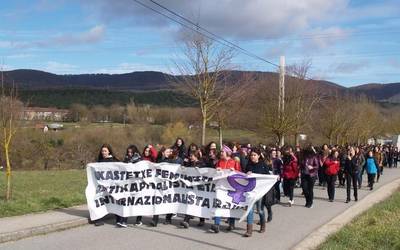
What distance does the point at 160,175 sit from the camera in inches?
484

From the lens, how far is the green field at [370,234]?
9.53 meters

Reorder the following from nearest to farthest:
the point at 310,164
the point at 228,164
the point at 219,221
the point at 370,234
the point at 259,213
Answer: the point at 370,234, the point at 259,213, the point at 219,221, the point at 228,164, the point at 310,164

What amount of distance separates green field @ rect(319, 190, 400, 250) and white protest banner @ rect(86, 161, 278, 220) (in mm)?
2343

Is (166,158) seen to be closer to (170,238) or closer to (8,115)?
(170,238)

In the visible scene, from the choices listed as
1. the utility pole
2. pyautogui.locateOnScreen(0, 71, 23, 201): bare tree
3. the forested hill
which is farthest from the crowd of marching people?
the utility pole

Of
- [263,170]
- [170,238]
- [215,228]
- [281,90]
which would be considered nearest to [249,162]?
[263,170]

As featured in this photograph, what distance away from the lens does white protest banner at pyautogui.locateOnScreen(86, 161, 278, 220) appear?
1167cm

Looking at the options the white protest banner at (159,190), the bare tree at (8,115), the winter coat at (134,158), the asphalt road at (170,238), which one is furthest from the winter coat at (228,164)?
the bare tree at (8,115)

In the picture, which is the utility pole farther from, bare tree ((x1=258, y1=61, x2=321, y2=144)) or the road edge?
the road edge

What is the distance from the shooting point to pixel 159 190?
481 inches

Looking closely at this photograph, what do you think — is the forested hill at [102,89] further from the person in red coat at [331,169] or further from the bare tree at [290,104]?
the person in red coat at [331,169]

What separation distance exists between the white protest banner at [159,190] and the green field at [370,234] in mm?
2343

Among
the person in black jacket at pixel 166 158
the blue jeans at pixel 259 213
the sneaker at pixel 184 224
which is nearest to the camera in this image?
the blue jeans at pixel 259 213

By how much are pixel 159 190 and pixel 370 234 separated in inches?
179
